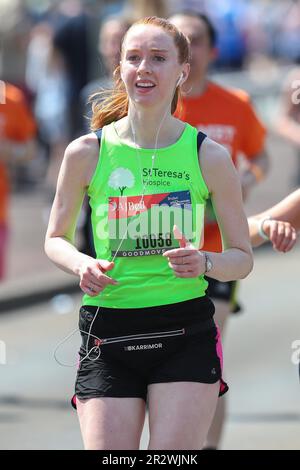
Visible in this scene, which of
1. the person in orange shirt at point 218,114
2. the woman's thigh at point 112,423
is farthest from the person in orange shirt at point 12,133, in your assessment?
the woman's thigh at point 112,423

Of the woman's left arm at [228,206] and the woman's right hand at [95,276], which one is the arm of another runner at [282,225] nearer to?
the woman's left arm at [228,206]

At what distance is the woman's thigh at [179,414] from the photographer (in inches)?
166

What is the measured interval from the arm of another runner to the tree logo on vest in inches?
31.6

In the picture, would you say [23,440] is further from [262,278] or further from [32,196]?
[32,196]

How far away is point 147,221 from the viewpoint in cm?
440

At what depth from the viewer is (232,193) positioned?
4426mm

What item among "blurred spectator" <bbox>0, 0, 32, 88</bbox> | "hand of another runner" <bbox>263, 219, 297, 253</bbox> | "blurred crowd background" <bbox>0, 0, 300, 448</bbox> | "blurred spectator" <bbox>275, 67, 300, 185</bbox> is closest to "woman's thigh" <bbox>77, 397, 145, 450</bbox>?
"hand of another runner" <bbox>263, 219, 297, 253</bbox>

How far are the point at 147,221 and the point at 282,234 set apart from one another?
74 centimetres

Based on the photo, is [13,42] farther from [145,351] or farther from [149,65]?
[145,351]

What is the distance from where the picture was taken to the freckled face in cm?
440

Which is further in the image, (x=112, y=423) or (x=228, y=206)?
(x=228, y=206)

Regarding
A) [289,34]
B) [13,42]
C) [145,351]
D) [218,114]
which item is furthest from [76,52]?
[145,351]

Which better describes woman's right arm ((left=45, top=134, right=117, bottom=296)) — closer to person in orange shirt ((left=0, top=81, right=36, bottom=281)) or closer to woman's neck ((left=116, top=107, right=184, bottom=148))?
woman's neck ((left=116, top=107, right=184, bottom=148))
